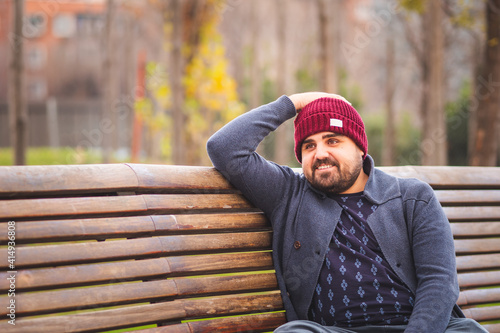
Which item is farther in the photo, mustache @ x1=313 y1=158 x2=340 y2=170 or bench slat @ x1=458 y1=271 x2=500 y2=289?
bench slat @ x1=458 y1=271 x2=500 y2=289

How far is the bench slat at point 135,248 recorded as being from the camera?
7.10ft

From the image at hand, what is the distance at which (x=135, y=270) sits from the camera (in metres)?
2.37

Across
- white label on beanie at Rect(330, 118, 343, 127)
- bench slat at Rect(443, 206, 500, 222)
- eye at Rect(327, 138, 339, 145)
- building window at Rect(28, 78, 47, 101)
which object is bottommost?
building window at Rect(28, 78, 47, 101)

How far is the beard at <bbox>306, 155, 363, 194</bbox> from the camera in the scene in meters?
2.66

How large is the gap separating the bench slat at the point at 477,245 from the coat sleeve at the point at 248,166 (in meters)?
1.16

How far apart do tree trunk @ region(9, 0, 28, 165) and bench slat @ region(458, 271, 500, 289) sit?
3740 millimetres

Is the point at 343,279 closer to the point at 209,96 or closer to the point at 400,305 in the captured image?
the point at 400,305

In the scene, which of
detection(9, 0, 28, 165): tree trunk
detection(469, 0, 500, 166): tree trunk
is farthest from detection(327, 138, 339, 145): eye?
detection(469, 0, 500, 166): tree trunk

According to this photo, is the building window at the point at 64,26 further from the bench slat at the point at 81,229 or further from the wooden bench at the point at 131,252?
the bench slat at the point at 81,229

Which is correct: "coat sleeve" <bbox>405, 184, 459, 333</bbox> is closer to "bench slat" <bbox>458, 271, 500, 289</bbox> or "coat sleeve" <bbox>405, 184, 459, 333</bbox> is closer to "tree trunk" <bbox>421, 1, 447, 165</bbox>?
"bench slat" <bbox>458, 271, 500, 289</bbox>

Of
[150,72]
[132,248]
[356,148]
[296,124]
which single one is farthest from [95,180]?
[150,72]

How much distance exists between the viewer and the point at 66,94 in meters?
32.9

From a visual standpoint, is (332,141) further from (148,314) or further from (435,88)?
(435,88)

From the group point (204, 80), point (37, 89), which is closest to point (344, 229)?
point (204, 80)
